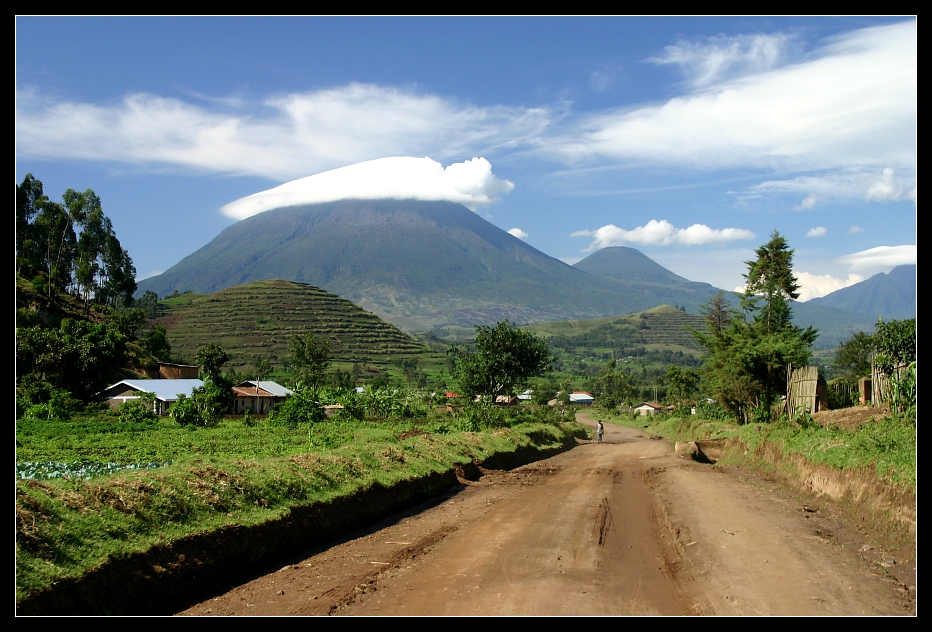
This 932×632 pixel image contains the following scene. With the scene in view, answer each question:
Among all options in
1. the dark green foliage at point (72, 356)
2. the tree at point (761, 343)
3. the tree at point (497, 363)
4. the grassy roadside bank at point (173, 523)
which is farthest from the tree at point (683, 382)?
the grassy roadside bank at point (173, 523)

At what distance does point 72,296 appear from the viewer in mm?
68562

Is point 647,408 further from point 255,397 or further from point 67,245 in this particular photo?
point 67,245

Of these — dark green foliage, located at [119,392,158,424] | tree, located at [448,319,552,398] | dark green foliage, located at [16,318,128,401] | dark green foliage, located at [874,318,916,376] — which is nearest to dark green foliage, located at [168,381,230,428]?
dark green foliage, located at [119,392,158,424]

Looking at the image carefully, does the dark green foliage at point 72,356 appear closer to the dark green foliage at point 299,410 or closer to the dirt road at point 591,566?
the dark green foliage at point 299,410

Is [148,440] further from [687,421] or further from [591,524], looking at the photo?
[687,421]

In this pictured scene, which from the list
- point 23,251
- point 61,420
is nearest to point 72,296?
point 23,251

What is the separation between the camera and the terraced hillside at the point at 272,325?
118 meters

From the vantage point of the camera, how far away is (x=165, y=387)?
165 ft

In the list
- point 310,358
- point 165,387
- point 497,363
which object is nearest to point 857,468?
point 497,363

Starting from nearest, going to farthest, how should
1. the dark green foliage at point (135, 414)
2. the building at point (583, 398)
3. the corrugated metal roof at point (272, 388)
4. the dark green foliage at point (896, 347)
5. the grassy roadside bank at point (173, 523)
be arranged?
the grassy roadside bank at point (173, 523) → the dark green foliage at point (896, 347) → the dark green foliage at point (135, 414) → the corrugated metal roof at point (272, 388) → the building at point (583, 398)

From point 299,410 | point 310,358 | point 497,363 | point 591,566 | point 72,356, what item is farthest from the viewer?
→ point 310,358

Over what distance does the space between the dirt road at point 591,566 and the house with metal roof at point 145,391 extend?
39.0 meters

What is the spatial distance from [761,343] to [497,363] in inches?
606
